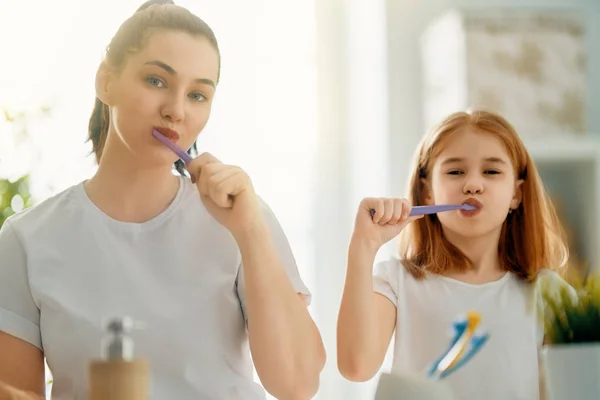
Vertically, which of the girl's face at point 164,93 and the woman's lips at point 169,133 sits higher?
the girl's face at point 164,93

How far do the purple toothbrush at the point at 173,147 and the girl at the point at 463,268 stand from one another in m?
0.28

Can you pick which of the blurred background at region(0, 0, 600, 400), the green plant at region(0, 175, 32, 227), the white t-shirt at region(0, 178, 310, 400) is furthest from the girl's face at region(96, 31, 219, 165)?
the blurred background at region(0, 0, 600, 400)

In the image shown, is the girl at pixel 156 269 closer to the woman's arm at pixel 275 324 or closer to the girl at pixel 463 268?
the woman's arm at pixel 275 324

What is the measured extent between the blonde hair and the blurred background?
2.75 feet

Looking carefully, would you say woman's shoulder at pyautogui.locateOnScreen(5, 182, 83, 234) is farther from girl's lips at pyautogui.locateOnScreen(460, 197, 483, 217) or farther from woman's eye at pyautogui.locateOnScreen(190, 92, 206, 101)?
girl's lips at pyautogui.locateOnScreen(460, 197, 483, 217)

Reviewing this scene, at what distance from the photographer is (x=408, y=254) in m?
1.34

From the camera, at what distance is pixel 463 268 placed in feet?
4.23

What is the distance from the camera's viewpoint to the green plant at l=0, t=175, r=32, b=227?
1.73 metres

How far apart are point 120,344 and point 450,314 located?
0.70 meters

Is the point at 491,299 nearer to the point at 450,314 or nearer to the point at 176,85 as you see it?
the point at 450,314

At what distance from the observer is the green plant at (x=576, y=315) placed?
74 cm

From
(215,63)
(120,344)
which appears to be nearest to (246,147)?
(215,63)

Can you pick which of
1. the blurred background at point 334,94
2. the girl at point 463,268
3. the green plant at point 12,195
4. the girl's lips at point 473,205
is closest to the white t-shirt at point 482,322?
the girl at point 463,268

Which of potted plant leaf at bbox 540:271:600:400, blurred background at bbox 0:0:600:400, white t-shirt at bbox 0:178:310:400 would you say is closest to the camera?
potted plant leaf at bbox 540:271:600:400
